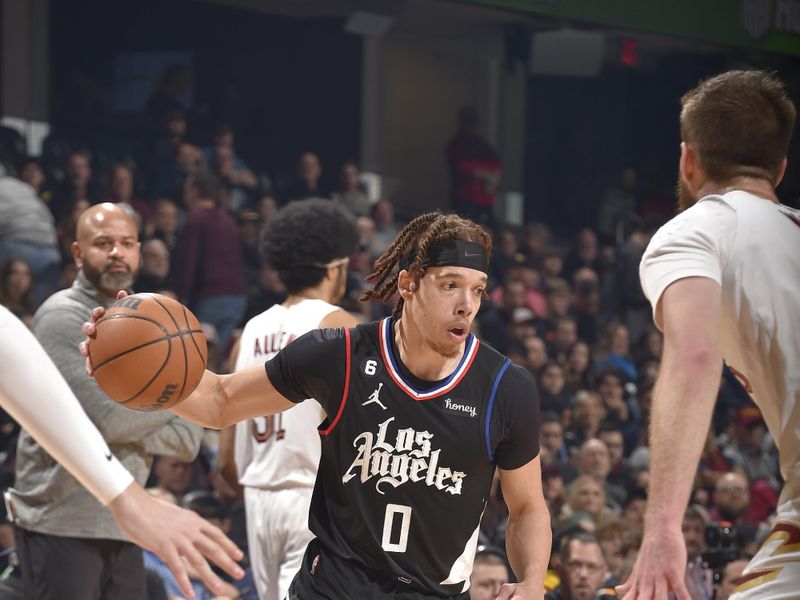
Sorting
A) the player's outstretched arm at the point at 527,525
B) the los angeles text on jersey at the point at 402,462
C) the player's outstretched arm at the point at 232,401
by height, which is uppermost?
the player's outstretched arm at the point at 232,401

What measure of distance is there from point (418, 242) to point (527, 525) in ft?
2.80

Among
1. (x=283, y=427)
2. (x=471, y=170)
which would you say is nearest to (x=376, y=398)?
(x=283, y=427)

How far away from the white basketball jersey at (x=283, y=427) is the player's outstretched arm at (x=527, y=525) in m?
1.20

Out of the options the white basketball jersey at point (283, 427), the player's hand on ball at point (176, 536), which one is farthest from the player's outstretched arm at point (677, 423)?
the white basketball jersey at point (283, 427)

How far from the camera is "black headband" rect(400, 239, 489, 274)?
11.4ft

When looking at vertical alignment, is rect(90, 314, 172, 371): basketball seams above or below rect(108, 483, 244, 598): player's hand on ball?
above

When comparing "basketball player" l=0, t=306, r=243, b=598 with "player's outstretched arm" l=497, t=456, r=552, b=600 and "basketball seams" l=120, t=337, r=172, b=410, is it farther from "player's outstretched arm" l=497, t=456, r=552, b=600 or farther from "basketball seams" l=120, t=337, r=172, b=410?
"player's outstretched arm" l=497, t=456, r=552, b=600

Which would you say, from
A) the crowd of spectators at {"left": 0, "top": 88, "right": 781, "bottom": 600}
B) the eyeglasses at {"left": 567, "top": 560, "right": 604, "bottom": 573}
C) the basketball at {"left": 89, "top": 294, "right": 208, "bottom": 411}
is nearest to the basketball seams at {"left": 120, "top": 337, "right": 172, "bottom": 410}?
the basketball at {"left": 89, "top": 294, "right": 208, "bottom": 411}

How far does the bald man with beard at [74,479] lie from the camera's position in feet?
14.3

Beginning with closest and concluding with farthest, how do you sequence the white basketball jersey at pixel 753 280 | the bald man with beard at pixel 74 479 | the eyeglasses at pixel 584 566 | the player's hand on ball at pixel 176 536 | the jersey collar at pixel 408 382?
the player's hand on ball at pixel 176 536, the white basketball jersey at pixel 753 280, the jersey collar at pixel 408 382, the bald man with beard at pixel 74 479, the eyeglasses at pixel 584 566

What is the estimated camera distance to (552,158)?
16.7 m

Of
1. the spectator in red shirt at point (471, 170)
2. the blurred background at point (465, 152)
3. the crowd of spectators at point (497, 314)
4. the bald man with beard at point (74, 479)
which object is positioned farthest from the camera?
the spectator in red shirt at point (471, 170)

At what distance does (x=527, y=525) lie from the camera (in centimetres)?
344

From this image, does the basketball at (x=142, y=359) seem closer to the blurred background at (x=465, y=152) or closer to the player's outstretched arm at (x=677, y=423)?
the player's outstretched arm at (x=677, y=423)
